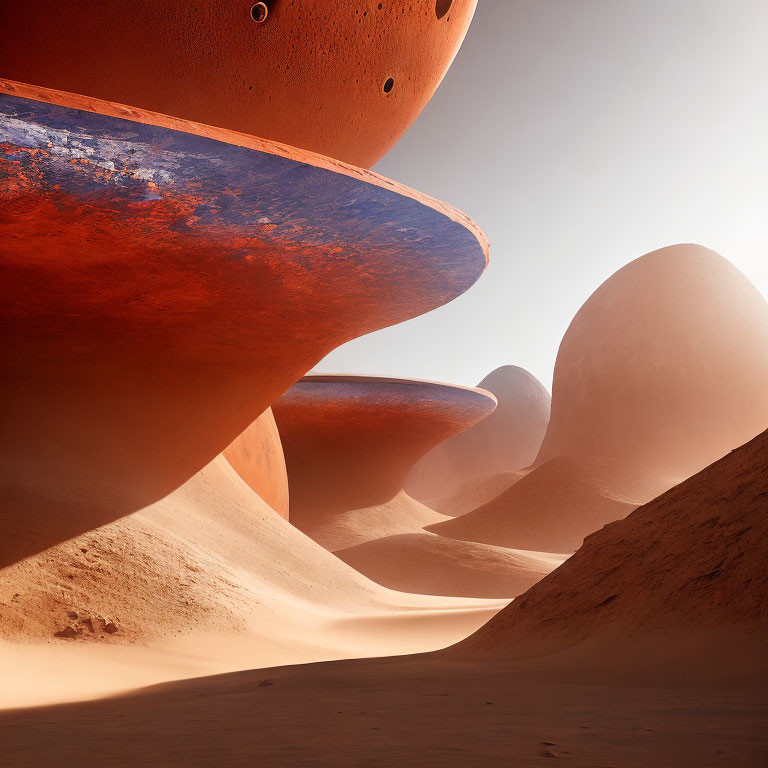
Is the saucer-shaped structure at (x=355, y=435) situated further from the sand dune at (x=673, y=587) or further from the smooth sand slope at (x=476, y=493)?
the sand dune at (x=673, y=587)

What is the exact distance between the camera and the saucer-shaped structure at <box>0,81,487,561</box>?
14.3ft

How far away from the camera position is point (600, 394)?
21.0 meters

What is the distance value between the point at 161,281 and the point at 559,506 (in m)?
14.3

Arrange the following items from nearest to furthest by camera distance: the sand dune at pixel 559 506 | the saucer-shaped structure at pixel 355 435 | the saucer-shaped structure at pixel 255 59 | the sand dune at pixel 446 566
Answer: the saucer-shaped structure at pixel 255 59
the sand dune at pixel 446 566
the saucer-shaped structure at pixel 355 435
the sand dune at pixel 559 506

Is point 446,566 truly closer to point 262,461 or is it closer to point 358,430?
point 358,430

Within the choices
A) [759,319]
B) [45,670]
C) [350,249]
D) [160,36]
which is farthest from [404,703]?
[759,319]

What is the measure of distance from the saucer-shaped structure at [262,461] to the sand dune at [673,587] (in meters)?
6.26

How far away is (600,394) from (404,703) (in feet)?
63.4

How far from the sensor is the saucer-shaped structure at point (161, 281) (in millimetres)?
4355

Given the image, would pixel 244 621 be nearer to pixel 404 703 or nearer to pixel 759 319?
pixel 404 703

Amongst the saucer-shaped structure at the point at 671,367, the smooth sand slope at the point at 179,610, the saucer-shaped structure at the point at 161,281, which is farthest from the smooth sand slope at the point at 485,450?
the saucer-shaped structure at the point at 161,281

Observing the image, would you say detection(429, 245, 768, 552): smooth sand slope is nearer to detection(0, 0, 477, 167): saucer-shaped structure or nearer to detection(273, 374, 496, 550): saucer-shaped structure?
detection(273, 374, 496, 550): saucer-shaped structure

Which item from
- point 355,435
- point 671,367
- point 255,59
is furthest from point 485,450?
point 255,59

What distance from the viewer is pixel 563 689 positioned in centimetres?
258
